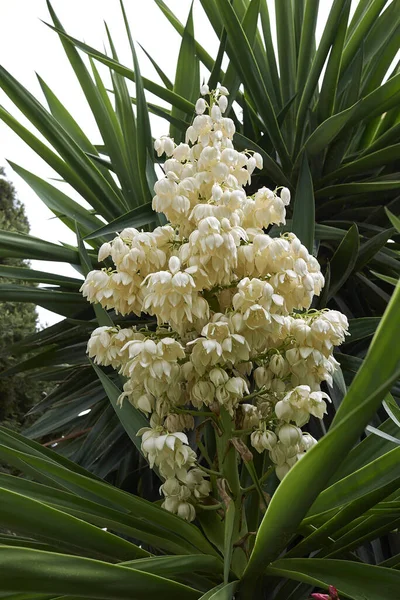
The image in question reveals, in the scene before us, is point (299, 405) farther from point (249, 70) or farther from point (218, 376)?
point (249, 70)

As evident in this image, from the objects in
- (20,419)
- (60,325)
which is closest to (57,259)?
(60,325)

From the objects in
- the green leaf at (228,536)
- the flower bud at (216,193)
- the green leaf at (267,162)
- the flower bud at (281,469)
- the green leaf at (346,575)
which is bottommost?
the green leaf at (346,575)

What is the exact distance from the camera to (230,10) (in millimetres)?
1616

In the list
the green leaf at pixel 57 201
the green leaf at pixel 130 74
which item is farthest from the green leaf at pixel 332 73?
the green leaf at pixel 57 201

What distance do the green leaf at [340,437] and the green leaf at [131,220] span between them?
0.86 metres

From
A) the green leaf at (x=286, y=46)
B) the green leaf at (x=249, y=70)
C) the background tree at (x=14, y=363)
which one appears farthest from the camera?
the background tree at (x=14, y=363)

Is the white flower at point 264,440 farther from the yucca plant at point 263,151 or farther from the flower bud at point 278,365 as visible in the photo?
the yucca plant at point 263,151

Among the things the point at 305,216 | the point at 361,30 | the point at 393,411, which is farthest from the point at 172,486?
the point at 361,30

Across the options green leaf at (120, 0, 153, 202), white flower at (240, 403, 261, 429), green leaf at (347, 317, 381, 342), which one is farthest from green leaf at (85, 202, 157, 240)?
white flower at (240, 403, 261, 429)

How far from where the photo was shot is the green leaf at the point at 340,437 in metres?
0.61

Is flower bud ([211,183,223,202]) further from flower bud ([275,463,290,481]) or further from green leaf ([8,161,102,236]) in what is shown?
green leaf ([8,161,102,236])

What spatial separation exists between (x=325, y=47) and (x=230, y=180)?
863 mm

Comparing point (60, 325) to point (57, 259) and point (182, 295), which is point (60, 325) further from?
point (182, 295)

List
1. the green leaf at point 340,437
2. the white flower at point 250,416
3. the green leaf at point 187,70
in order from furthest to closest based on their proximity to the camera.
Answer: the green leaf at point 187,70
the white flower at point 250,416
the green leaf at point 340,437
